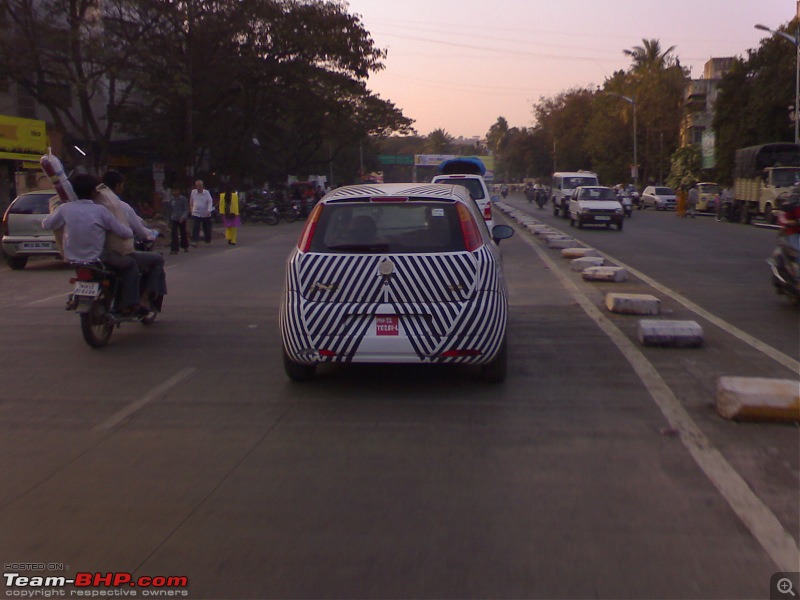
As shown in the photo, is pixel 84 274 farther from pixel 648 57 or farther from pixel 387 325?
pixel 648 57

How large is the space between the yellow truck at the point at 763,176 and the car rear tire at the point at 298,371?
2869cm

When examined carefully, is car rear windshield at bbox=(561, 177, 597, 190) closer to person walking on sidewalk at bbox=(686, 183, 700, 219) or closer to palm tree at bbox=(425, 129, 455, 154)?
person walking on sidewalk at bbox=(686, 183, 700, 219)

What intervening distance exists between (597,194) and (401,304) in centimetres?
2872

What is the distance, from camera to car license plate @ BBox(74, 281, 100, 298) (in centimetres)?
915

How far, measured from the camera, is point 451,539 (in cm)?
448

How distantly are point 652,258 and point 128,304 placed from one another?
539 inches

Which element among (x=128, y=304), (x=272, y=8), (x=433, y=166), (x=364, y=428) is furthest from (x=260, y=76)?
(x=364, y=428)

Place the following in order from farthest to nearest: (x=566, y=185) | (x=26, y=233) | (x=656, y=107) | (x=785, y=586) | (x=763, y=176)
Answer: (x=656, y=107), (x=566, y=185), (x=763, y=176), (x=26, y=233), (x=785, y=586)

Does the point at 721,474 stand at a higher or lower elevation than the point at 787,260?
lower

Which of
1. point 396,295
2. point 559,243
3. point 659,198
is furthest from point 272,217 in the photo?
point 396,295

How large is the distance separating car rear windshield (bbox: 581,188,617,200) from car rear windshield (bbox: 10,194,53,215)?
68.5ft

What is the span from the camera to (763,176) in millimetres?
34594

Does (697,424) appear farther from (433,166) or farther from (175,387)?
(433,166)

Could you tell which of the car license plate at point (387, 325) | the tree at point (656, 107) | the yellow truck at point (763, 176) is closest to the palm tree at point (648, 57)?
the tree at point (656, 107)
